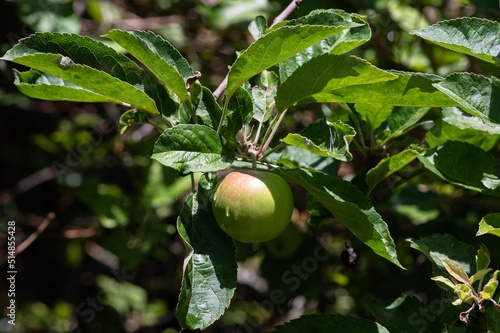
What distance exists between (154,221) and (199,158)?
1328 mm

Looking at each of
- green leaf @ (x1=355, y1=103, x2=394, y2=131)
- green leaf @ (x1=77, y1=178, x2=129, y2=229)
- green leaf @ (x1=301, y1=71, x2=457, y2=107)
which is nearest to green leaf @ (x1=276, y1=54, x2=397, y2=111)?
green leaf @ (x1=301, y1=71, x2=457, y2=107)

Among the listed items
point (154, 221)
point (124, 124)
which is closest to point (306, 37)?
point (124, 124)

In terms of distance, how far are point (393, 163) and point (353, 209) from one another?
0.24 meters

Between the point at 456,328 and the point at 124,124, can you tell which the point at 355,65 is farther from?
the point at 456,328

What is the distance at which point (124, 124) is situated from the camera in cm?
114

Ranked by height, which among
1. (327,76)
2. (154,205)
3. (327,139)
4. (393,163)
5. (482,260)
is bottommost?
(154,205)

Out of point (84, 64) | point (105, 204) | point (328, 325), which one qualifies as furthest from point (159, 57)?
point (105, 204)

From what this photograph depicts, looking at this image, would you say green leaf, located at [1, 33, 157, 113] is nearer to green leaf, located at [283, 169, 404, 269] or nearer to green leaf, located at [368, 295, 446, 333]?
green leaf, located at [283, 169, 404, 269]

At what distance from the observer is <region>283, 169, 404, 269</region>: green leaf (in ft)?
3.22

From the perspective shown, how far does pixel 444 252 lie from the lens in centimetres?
107

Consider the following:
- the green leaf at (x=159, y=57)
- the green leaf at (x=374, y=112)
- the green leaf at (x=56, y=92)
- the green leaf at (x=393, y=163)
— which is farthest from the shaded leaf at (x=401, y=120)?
the green leaf at (x=56, y=92)

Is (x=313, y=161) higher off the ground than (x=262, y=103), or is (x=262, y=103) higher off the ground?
(x=262, y=103)

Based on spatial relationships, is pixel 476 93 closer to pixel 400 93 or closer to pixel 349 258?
pixel 400 93

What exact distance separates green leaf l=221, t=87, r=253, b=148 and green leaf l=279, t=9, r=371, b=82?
12cm
